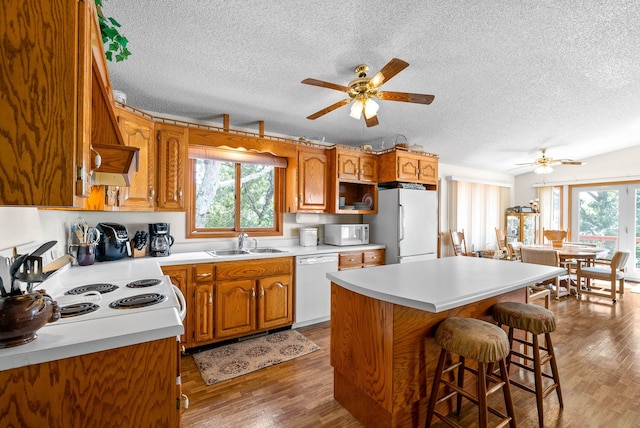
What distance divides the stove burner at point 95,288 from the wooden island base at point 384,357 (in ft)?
4.43

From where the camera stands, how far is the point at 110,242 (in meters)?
2.49

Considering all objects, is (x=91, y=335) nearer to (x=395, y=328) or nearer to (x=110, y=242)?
(x=395, y=328)

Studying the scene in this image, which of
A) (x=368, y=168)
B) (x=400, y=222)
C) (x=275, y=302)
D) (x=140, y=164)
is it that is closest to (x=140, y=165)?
(x=140, y=164)

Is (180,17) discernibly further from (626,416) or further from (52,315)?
(626,416)

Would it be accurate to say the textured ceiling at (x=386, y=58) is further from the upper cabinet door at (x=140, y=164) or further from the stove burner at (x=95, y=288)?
the stove burner at (x=95, y=288)

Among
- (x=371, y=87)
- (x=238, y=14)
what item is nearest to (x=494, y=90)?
(x=371, y=87)

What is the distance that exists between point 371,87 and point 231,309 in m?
2.32

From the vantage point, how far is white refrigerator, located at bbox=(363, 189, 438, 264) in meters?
3.80

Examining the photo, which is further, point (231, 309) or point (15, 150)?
point (231, 309)

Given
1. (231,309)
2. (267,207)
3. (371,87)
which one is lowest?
(231,309)

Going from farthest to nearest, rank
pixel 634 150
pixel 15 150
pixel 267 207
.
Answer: pixel 634 150, pixel 267 207, pixel 15 150

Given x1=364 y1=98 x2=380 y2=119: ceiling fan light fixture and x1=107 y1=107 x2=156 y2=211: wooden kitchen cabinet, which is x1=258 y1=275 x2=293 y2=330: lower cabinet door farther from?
x1=364 y1=98 x2=380 y2=119: ceiling fan light fixture

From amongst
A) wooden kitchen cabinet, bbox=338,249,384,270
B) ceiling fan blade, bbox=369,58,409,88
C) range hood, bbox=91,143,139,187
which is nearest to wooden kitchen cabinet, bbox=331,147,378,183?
wooden kitchen cabinet, bbox=338,249,384,270

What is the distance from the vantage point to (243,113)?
10.3 ft
